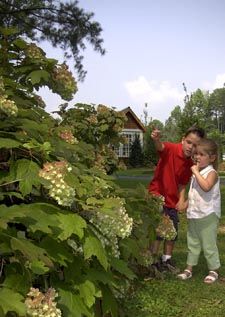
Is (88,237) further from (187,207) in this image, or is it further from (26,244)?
(187,207)

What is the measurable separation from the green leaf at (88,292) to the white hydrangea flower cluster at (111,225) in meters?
0.20

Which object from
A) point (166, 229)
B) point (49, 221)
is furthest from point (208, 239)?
point (49, 221)

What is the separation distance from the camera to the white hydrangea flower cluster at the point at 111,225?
2.33 m

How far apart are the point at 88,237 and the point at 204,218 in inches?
142

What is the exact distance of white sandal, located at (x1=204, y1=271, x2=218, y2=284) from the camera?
5498 mm

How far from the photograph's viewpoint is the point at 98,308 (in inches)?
95.0

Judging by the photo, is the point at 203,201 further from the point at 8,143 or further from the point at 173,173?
the point at 8,143

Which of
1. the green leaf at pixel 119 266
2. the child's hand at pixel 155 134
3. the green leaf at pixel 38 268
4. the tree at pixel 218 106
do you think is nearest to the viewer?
the green leaf at pixel 38 268

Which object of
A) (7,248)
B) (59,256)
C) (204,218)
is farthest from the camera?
(204,218)

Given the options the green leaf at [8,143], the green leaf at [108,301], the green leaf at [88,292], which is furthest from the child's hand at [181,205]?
the green leaf at [8,143]

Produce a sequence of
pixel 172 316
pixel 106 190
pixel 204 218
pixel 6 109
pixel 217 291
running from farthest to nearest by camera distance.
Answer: pixel 204 218, pixel 217 291, pixel 172 316, pixel 106 190, pixel 6 109

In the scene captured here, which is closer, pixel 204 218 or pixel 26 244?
pixel 26 244

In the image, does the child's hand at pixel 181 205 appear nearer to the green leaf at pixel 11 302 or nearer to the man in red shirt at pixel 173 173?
the man in red shirt at pixel 173 173

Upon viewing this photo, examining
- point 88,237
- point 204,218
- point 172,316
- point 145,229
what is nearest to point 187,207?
point 204,218
